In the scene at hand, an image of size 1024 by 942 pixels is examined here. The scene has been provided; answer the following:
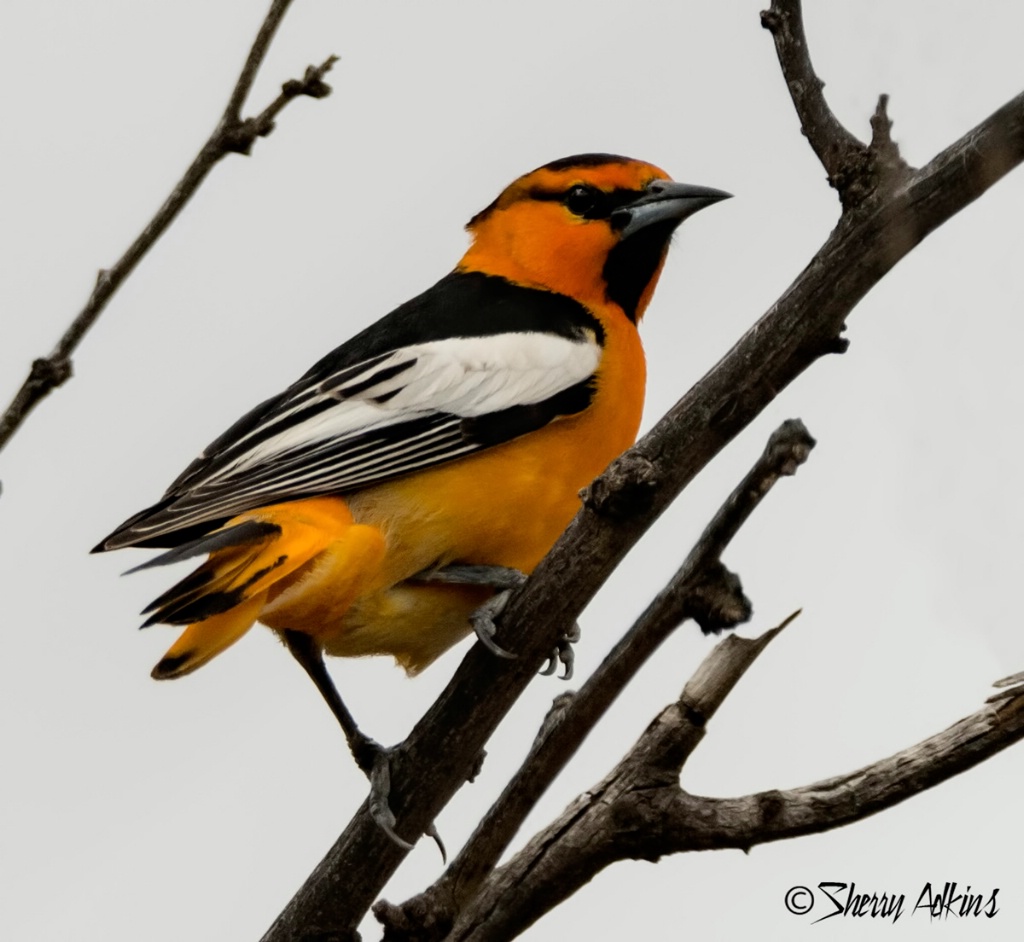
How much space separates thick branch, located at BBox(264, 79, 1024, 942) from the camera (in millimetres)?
2818

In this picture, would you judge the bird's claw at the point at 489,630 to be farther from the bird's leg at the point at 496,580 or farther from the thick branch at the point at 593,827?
the thick branch at the point at 593,827

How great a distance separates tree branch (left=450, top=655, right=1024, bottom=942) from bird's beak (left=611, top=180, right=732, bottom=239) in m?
2.12

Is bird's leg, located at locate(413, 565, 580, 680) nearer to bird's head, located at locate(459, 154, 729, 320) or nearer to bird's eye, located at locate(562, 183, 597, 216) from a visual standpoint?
bird's head, located at locate(459, 154, 729, 320)

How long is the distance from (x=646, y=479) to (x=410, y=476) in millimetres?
1194

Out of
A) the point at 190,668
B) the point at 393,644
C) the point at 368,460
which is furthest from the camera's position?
Answer: the point at 393,644

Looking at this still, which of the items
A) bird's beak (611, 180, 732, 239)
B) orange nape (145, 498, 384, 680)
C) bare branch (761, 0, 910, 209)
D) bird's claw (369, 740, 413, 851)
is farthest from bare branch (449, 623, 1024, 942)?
bird's beak (611, 180, 732, 239)

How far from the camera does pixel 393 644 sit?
4.48m

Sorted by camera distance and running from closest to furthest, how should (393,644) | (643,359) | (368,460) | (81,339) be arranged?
1. (81,339)
2. (368,460)
3. (393,644)
4. (643,359)

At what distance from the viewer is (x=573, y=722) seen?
369 centimetres

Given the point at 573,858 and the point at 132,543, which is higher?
the point at 132,543

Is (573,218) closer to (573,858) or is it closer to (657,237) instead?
(657,237)

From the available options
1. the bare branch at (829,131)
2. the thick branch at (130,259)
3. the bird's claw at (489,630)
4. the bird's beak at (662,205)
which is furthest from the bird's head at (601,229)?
the thick branch at (130,259)

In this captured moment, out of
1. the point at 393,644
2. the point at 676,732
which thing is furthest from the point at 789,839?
the point at 393,644

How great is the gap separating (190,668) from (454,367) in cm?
132
